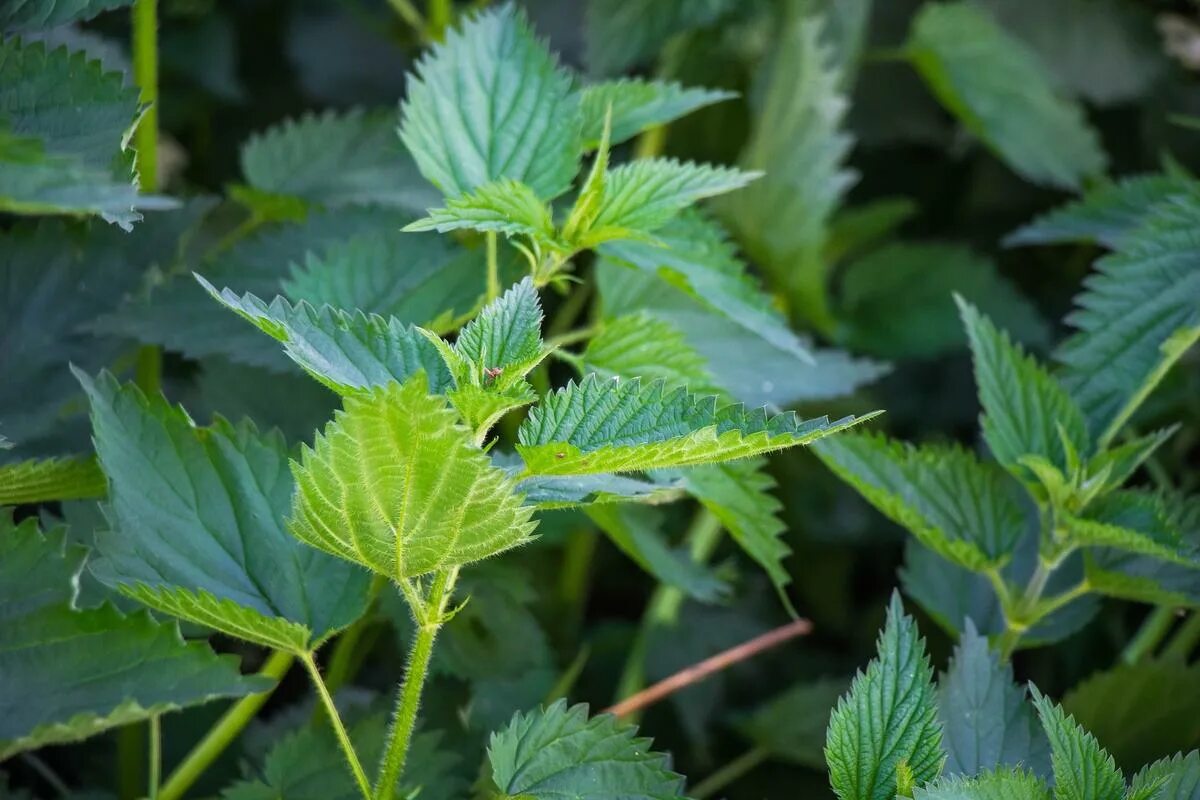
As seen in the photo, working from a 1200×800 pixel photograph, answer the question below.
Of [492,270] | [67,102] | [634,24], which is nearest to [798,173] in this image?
[634,24]

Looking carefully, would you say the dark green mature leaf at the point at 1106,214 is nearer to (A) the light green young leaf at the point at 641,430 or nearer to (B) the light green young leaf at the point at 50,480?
(A) the light green young leaf at the point at 641,430

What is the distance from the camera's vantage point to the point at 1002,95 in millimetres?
928

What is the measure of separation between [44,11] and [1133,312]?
0.54 metres

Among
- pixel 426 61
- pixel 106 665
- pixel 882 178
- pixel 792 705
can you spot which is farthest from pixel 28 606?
pixel 882 178

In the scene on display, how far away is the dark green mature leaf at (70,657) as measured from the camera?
0.39 meters

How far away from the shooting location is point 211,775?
25.6 inches

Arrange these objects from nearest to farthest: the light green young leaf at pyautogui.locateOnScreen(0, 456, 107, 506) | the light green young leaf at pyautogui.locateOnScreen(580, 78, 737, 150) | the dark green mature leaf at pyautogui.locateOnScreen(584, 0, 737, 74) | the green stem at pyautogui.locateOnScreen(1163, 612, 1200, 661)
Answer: the light green young leaf at pyautogui.locateOnScreen(0, 456, 107, 506) → the light green young leaf at pyautogui.locateOnScreen(580, 78, 737, 150) → the green stem at pyautogui.locateOnScreen(1163, 612, 1200, 661) → the dark green mature leaf at pyautogui.locateOnScreen(584, 0, 737, 74)

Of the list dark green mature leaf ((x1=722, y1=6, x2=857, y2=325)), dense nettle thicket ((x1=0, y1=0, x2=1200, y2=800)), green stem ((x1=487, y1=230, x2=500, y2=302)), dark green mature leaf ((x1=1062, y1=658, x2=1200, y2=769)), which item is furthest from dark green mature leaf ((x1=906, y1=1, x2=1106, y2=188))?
green stem ((x1=487, y1=230, x2=500, y2=302))

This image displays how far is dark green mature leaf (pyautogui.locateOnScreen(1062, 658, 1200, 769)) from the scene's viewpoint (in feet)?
1.94

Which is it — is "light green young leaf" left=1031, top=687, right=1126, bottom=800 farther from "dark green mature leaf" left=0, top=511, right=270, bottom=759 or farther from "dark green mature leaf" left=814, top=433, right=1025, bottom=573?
"dark green mature leaf" left=0, top=511, right=270, bottom=759

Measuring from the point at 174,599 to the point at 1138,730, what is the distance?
473 mm

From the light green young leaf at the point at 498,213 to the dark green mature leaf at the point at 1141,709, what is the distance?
0.36 metres

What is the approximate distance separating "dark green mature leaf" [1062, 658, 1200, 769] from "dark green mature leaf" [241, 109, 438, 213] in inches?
18.1

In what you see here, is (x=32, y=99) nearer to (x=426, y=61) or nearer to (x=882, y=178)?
(x=426, y=61)
